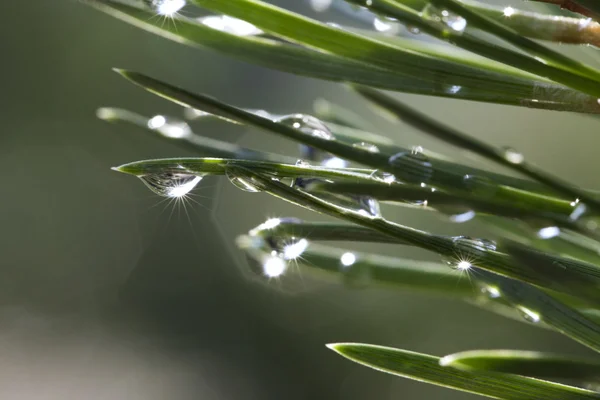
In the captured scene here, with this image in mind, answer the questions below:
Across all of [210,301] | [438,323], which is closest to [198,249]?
[210,301]

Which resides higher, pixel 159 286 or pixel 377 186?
pixel 159 286

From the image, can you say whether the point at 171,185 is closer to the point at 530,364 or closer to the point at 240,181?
the point at 240,181

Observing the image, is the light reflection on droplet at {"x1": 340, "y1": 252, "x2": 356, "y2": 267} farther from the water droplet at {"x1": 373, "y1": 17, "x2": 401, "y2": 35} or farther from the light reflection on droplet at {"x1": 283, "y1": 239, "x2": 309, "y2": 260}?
the water droplet at {"x1": 373, "y1": 17, "x2": 401, "y2": 35}

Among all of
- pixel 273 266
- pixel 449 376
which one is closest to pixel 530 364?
pixel 449 376

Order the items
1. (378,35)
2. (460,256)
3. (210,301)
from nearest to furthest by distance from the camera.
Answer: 1. (460,256)
2. (378,35)
3. (210,301)

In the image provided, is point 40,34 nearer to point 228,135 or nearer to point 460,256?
point 228,135

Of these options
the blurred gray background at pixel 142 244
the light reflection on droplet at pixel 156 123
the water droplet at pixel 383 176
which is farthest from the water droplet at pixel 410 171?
the blurred gray background at pixel 142 244
